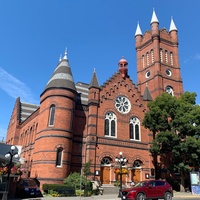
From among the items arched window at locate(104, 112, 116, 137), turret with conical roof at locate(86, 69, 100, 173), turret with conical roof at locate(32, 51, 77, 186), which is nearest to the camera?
turret with conical roof at locate(32, 51, 77, 186)

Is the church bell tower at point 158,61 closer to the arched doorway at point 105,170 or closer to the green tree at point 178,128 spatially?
the green tree at point 178,128

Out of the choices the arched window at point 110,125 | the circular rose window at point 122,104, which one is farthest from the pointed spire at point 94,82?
the arched window at point 110,125

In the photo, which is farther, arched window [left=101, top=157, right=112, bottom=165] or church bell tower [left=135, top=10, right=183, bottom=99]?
church bell tower [left=135, top=10, right=183, bottom=99]

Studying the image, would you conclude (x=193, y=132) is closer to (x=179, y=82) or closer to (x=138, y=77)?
(x=179, y=82)

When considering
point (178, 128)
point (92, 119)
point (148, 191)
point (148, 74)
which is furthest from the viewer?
point (148, 74)

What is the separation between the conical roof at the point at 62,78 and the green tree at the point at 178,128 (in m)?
11.5

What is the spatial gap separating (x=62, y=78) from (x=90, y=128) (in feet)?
24.9

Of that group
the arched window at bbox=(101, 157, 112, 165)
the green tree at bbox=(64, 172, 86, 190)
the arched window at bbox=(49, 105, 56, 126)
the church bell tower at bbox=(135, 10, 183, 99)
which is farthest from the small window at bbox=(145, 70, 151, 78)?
the green tree at bbox=(64, 172, 86, 190)

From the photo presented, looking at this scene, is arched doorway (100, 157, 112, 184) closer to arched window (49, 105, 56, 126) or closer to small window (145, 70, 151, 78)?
arched window (49, 105, 56, 126)

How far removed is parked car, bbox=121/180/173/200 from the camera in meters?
16.3

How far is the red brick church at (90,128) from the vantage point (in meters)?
26.9

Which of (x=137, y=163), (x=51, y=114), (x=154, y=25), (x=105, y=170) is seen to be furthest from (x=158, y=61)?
(x=51, y=114)

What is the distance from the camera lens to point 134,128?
110 ft

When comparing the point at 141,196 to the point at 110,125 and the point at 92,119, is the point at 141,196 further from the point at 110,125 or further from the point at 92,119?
the point at 110,125
